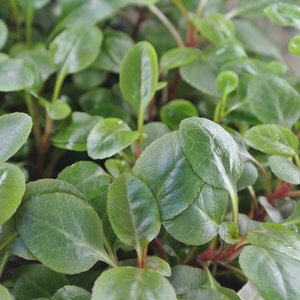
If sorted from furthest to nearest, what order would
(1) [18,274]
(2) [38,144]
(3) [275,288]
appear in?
(2) [38,144], (1) [18,274], (3) [275,288]

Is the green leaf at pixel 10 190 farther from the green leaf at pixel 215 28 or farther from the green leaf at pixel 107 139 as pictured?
the green leaf at pixel 215 28

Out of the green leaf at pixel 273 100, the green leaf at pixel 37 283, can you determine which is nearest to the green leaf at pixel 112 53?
the green leaf at pixel 273 100

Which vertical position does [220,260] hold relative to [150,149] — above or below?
below

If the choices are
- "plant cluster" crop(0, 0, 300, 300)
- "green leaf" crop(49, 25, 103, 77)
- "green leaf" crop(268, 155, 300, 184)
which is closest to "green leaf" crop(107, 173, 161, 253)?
"plant cluster" crop(0, 0, 300, 300)

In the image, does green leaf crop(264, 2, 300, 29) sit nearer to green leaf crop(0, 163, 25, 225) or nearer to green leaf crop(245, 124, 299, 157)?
green leaf crop(245, 124, 299, 157)

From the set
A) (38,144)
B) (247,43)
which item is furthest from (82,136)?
(247,43)

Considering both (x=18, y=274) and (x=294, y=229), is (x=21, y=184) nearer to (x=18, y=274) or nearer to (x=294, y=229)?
(x=18, y=274)

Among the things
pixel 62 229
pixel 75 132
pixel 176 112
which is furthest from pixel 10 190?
pixel 176 112
